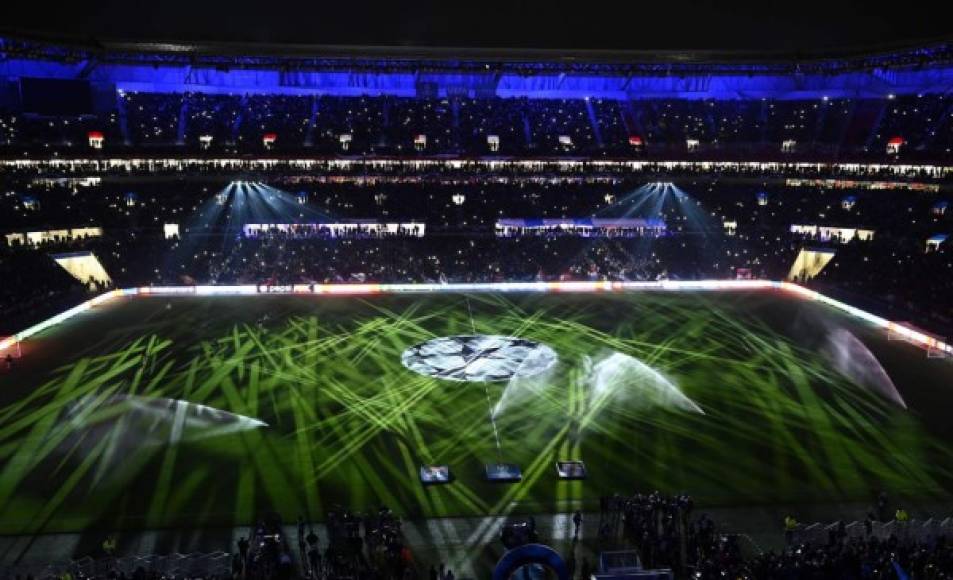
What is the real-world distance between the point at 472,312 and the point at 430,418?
707 inches

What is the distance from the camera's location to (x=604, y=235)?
2477 inches

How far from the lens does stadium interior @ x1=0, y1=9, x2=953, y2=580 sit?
2050cm

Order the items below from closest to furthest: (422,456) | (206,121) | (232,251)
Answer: (422,456) → (232,251) → (206,121)

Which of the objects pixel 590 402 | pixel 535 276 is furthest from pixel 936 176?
pixel 590 402

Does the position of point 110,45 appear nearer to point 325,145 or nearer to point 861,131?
point 325,145

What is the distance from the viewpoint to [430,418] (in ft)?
93.7

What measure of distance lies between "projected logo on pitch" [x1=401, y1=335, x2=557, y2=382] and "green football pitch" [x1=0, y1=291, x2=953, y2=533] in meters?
0.90

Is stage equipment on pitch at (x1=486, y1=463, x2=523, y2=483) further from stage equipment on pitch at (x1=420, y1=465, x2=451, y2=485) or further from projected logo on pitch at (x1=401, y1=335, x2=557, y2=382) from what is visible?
projected logo on pitch at (x1=401, y1=335, x2=557, y2=382)

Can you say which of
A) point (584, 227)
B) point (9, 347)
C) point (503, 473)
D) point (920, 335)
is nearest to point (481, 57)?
point (584, 227)

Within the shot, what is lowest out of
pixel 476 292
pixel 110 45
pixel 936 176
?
pixel 476 292

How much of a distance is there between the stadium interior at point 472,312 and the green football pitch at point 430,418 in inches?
6.7

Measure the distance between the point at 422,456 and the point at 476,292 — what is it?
28100 millimetres

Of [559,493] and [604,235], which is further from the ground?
[604,235]

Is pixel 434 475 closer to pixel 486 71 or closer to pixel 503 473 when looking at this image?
pixel 503 473
